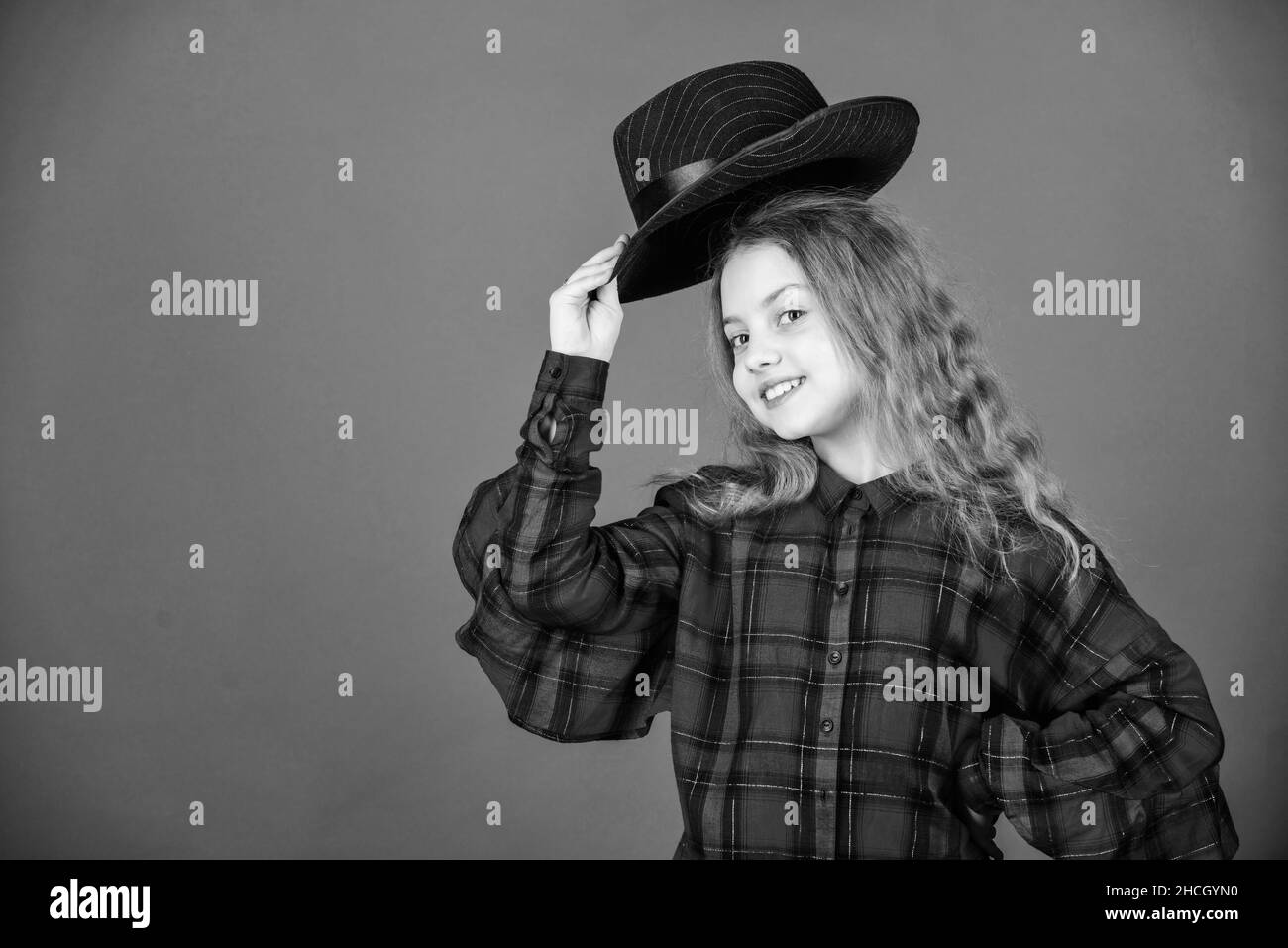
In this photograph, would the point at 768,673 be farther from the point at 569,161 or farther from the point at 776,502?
the point at 569,161

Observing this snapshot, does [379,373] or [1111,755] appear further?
[379,373]

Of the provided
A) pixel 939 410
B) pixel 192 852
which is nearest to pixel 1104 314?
pixel 939 410

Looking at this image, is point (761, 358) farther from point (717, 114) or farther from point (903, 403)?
point (717, 114)

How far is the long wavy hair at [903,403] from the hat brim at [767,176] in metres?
0.03

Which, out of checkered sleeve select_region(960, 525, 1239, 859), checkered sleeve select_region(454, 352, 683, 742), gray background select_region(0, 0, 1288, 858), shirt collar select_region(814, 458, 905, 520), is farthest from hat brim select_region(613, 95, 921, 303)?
gray background select_region(0, 0, 1288, 858)

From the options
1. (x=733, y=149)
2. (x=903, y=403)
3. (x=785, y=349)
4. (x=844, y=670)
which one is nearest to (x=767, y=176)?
(x=733, y=149)

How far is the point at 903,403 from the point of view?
5.62 ft

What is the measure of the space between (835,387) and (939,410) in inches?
7.5

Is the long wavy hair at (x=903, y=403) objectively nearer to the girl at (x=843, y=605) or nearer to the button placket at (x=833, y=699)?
the girl at (x=843, y=605)

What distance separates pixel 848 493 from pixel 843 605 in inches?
6.6

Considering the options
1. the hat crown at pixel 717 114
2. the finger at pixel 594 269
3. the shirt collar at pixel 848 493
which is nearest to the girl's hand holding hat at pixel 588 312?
the finger at pixel 594 269

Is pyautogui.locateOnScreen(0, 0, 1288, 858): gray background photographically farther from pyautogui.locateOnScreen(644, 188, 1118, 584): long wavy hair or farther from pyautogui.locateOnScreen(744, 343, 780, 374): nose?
pyautogui.locateOnScreen(744, 343, 780, 374): nose

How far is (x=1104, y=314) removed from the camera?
10.1ft
